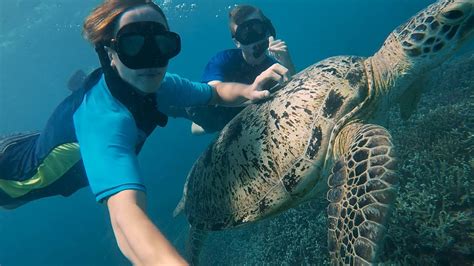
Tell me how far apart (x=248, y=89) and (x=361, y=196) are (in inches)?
66.3

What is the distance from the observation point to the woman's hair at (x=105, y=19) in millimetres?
2223

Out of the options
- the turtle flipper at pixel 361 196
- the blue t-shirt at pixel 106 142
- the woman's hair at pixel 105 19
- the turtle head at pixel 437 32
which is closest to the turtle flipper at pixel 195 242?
the blue t-shirt at pixel 106 142

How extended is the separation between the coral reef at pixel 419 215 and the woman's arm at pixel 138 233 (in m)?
2.35

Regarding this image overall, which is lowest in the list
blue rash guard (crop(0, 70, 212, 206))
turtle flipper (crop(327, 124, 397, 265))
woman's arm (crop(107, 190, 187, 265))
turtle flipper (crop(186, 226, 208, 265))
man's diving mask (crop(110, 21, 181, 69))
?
turtle flipper (crop(186, 226, 208, 265))

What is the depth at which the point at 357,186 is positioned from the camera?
2205mm

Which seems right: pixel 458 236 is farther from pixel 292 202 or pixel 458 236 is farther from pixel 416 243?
pixel 292 202

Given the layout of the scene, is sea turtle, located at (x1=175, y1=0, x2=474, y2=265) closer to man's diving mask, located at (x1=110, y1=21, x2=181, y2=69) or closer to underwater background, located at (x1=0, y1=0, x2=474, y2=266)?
underwater background, located at (x1=0, y1=0, x2=474, y2=266)

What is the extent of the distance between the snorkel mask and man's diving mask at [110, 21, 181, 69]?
2.50m

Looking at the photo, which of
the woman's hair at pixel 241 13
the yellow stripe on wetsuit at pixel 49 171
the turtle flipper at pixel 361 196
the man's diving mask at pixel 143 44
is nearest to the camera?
the turtle flipper at pixel 361 196

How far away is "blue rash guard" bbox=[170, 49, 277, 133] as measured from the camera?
479cm

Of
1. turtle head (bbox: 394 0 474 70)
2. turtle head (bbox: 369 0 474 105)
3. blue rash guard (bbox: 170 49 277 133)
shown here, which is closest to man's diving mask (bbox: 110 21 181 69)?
turtle head (bbox: 369 0 474 105)

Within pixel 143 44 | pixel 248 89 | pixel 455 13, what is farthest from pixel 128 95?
pixel 455 13

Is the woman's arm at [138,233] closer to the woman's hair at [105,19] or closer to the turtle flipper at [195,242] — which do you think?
the woman's hair at [105,19]

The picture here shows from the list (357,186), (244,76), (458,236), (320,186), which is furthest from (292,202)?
(244,76)
